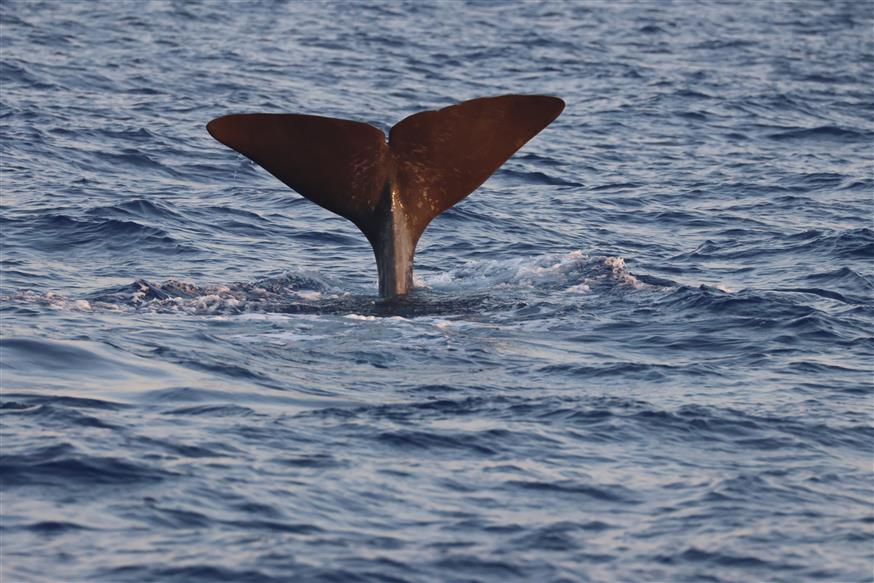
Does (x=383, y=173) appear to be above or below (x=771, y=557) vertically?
above

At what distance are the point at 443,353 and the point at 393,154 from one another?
153cm

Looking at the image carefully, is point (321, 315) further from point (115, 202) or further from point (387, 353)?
point (115, 202)

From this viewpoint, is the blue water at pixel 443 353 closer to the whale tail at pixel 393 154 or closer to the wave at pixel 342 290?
the wave at pixel 342 290

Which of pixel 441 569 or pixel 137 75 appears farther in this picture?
pixel 137 75

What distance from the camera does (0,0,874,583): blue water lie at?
6602mm

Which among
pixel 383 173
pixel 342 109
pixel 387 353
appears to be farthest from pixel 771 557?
pixel 342 109

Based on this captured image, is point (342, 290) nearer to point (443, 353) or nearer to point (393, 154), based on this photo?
point (393, 154)

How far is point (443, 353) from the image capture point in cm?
955

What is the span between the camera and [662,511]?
698cm

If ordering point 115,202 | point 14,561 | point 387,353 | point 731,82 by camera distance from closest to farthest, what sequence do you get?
point 14,561, point 387,353, point 115,202, point 731,82

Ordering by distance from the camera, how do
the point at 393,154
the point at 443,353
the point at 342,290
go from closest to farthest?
the point at 443,353 → the point at 393,154 → the point at 342,290

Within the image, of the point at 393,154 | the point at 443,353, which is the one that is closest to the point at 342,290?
the point at 393,154

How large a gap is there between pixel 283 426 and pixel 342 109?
13004 millimetres

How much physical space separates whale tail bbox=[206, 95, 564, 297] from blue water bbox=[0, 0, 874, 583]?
0.73m
